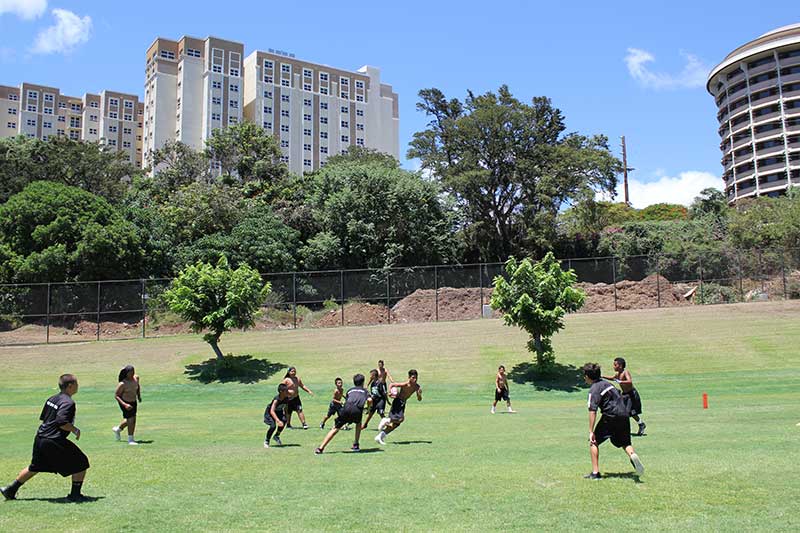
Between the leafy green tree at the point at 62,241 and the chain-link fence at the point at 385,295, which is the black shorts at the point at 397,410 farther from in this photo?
the leafy green tree at the point at 62,241

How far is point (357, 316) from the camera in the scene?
142 ft

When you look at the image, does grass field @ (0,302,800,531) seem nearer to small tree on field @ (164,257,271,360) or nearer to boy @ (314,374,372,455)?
boy @ (314,374,372,455)

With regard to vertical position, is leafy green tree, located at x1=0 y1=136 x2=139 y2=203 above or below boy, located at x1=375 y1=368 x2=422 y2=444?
above

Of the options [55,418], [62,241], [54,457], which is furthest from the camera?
[62,241]

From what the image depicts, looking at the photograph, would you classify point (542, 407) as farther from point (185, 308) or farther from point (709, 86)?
point (709, 86)

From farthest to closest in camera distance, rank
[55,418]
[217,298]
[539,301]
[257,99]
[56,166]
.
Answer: [257,99], [56,166], [217,298], [539,301], [55,418]

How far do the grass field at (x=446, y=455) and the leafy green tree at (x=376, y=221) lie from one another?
20.7 meters

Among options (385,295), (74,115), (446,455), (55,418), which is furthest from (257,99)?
(55,418)

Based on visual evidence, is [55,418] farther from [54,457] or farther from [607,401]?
[607,401]

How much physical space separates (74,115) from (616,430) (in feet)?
557

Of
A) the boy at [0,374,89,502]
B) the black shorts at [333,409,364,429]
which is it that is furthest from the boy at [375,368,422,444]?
the boy at [0,374,89,502]

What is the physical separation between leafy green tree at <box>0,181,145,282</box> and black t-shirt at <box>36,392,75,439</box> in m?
39.2

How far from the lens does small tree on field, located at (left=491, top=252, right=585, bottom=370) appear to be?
28.8 metres

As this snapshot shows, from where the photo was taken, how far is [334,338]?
121 ft
